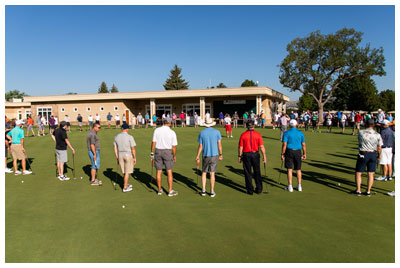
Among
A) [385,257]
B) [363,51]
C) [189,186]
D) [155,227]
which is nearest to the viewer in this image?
[385,257]

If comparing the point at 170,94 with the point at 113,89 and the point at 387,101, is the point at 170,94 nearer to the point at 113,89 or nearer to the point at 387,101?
the point at 387,101

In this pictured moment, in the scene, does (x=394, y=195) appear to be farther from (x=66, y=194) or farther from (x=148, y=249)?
(x=66, y=194)

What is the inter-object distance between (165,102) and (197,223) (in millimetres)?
36791

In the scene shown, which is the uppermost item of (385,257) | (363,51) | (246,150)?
(363,51)

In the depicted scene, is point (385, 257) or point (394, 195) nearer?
point (385, 257)

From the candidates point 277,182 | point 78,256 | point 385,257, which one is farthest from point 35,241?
point 277,182

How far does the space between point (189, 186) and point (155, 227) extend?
2.95 meters

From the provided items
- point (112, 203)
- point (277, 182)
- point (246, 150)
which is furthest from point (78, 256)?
point (277, 182)

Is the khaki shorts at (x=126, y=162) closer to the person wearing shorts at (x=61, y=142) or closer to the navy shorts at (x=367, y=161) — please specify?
the person wearing shorts at (x=61, y=142)

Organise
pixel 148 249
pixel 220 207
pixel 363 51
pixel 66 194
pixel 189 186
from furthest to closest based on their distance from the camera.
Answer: pixel 363 51 → pixel 189 186 → pixel 66 194 → pixel 220 207 → pixel 148 249

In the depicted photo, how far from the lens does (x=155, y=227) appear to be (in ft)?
17.1

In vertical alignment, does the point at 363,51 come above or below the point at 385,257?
above

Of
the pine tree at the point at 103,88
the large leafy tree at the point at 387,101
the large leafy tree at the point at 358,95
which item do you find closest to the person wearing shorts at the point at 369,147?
the large leafy tree at the point at 358,95

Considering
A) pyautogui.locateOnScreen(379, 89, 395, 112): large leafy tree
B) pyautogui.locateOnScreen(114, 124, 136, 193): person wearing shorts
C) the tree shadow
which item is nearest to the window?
the tree shadow
